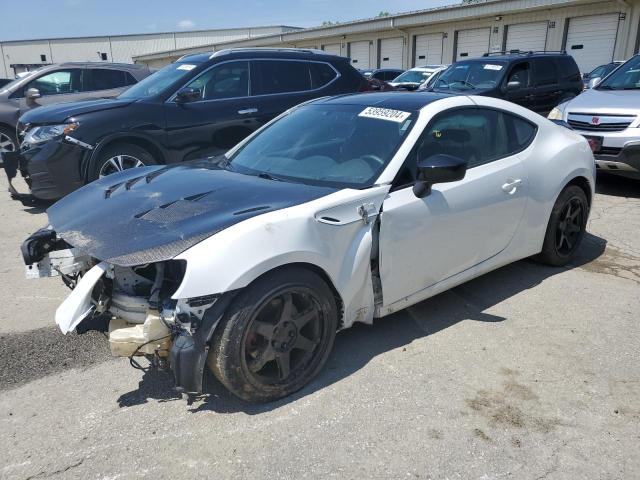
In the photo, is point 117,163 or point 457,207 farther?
point 117,163

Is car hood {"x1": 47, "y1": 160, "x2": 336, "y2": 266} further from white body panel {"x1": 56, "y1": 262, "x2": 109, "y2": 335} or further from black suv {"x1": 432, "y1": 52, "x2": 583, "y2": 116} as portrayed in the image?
black suv {"x1": 432, "y1": 52, "x2": 583, "y2": 116}

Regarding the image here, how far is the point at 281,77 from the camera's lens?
744 centimetres

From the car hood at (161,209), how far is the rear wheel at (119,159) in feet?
9.26

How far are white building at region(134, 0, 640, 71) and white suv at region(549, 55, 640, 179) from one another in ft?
50.9

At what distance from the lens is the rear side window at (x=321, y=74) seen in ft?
25.1

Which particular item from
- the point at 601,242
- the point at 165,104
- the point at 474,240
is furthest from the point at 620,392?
the point at 165,104

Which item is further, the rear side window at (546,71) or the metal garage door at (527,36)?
the metal garage door at (527,36)

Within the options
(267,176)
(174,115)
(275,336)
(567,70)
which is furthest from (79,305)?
(567,70)

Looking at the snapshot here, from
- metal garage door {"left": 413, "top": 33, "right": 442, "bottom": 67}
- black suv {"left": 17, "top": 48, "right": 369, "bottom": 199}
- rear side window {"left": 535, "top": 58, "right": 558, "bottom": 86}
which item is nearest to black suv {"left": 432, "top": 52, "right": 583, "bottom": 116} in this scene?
rear side window {"left": 535, "top": 58, "right": 558, "bottom": 86}

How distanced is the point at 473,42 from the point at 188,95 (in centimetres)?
2312

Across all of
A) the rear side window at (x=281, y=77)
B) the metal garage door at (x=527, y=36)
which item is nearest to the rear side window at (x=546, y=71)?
the rear side window at (x=281, y=77)

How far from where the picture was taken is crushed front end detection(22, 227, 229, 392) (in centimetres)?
254

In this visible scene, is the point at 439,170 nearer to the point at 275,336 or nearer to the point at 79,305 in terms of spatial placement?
the point at 275,336

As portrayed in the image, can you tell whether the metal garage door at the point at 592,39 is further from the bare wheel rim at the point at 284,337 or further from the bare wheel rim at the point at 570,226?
the bare wheel rim at the point at 284,337
